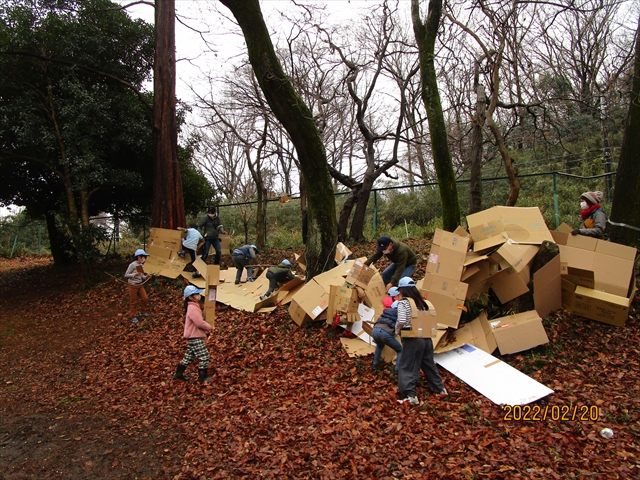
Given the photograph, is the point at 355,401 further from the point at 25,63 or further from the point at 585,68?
the point at 585,68

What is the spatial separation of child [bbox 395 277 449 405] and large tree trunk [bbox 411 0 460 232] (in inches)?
150

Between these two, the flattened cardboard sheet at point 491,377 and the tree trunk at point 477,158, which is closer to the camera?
the flattened cardboard sheet at point 491,377

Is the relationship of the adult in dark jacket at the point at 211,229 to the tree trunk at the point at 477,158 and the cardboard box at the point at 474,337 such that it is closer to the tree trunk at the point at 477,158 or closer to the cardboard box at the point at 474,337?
the tree trunk at the point at 477,158

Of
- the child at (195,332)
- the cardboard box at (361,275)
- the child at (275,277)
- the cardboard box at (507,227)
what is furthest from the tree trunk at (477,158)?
the child at (195,332)

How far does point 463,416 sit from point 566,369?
1.76m

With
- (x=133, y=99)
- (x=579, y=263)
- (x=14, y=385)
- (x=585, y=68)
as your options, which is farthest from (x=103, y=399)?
(x=585, y=68)

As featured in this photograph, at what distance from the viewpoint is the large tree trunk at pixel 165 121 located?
1200 centimetres

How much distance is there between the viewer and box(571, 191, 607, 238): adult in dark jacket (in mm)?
6652

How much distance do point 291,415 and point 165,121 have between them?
969 centimetres

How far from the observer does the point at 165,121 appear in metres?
12.1

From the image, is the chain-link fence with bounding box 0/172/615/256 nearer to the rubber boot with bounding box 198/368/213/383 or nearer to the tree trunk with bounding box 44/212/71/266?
the tree trunk with bounding box 44/212/71/266

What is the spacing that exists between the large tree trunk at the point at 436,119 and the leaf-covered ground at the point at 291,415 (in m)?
3.01

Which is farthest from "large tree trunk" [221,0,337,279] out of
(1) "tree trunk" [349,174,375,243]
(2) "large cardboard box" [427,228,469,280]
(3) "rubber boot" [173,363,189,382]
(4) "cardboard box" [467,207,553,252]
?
(1) "tree trunk" [349,174,375,243]

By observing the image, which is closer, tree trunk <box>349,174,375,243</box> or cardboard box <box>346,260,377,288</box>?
cardboard box <box>346,260,377,288</box>
